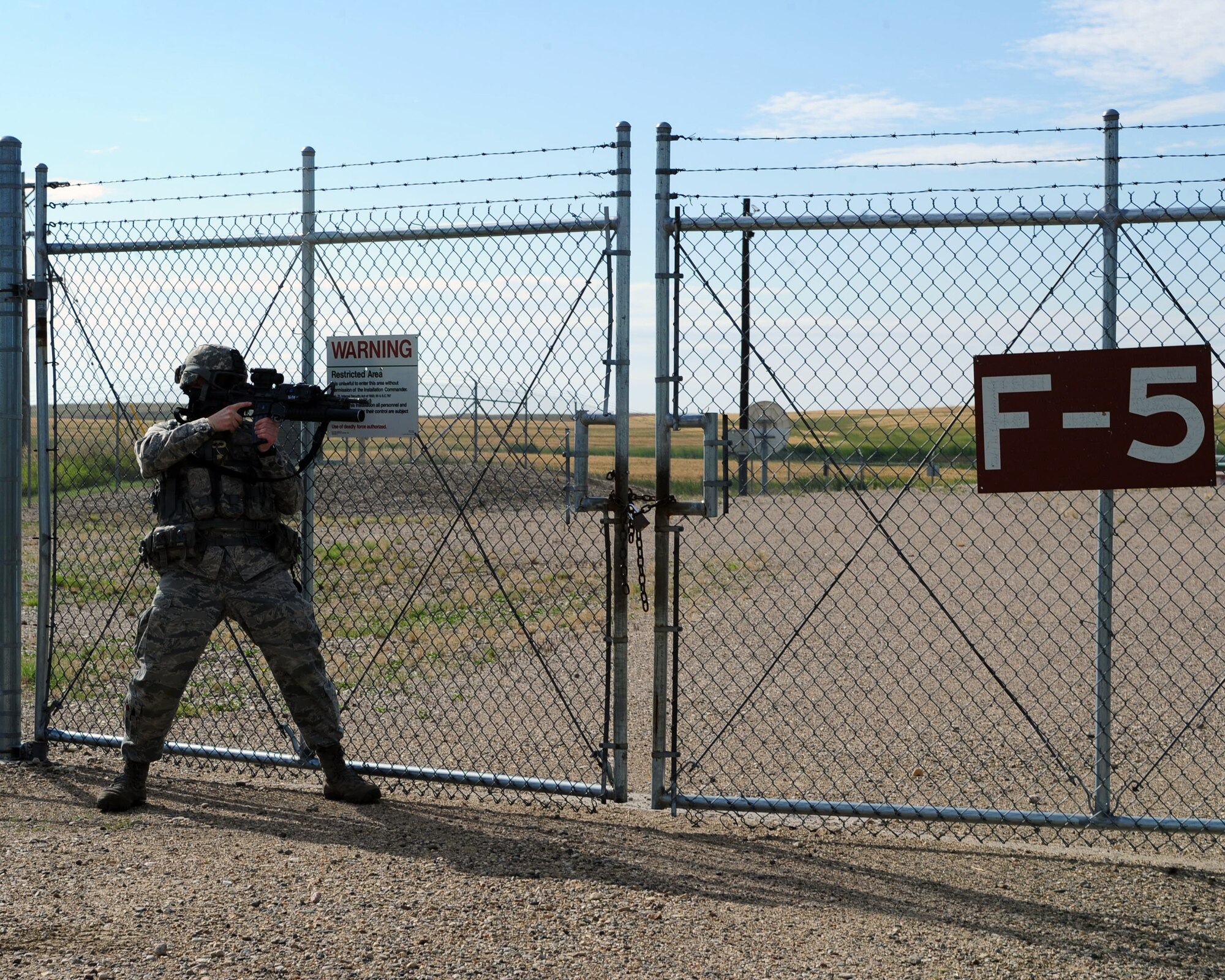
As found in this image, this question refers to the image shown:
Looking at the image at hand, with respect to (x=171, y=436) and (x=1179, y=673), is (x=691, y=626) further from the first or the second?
(x=171, y=436)

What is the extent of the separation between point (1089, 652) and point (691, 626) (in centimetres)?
340

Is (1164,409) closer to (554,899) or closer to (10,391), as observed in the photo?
(554,899)

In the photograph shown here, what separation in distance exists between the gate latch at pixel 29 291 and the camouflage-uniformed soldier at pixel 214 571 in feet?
3.81

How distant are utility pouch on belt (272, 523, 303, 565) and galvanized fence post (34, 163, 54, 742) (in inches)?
52.8

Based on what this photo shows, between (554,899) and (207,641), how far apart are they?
1.92 meters

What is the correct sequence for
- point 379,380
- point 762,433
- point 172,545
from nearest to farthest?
point 762,433
point 172,545
point 379,380

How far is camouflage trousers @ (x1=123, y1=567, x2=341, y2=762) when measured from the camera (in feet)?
16.1

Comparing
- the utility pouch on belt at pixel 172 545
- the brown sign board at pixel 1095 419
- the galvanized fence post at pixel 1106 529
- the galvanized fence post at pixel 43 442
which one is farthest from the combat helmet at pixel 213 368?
the galvanized fence post at pixel 1106 529

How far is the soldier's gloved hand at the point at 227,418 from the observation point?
4734 mm

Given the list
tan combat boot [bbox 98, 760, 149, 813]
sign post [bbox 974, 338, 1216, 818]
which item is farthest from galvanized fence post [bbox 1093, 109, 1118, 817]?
tan combat boot [bbox 98, 760, 149, 813]

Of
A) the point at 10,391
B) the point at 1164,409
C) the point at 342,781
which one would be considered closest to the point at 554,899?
the point at 342,781

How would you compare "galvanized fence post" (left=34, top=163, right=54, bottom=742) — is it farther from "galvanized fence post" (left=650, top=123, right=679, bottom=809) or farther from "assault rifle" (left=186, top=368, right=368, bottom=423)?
"galvanized fence post" (left=650, top=123, right=679, bottom=809)

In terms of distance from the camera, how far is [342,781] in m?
5.13

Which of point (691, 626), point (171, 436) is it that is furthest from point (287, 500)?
point (691, 626)
